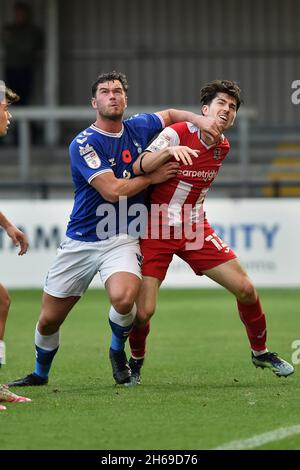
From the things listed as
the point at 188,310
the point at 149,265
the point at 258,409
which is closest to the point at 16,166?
the point at 188,310

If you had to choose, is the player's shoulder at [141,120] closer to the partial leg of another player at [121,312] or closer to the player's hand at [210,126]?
the player's hand at [210,126]

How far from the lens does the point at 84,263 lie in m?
8.16

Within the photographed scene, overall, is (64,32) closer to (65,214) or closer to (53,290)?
(65,214)

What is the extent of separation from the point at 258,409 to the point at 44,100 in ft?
57.3

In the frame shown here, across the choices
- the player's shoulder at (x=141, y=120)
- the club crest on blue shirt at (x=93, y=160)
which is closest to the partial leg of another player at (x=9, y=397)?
the club crest on blue shirt at (x=93, y=160)

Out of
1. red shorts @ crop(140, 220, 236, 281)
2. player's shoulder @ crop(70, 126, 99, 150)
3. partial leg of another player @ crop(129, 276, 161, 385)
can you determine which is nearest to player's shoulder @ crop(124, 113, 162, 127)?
player's shoulder @ crop(70, 126, 99, 150)

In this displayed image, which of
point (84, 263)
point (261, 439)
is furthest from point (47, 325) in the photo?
point (261, 439)

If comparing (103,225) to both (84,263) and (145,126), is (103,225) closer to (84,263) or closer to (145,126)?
(84,263)

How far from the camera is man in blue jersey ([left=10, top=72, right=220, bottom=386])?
8000 mm

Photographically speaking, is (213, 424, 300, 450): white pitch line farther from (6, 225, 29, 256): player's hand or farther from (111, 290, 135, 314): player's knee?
(6, 225, 29, 256): player's hand

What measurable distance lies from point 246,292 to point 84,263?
1184 mm

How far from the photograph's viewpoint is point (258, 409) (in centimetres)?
702

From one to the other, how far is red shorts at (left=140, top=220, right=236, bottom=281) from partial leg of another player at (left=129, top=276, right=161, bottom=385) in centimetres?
9

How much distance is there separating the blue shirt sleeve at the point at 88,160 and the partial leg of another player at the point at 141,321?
87 centimetres
